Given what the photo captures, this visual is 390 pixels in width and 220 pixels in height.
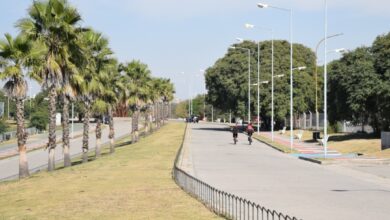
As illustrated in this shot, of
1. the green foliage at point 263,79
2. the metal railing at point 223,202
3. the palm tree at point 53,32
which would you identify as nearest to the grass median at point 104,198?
the metal railing at point 223,202

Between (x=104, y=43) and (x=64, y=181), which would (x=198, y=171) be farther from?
(x=104, y=43)

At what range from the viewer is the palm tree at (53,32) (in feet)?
106

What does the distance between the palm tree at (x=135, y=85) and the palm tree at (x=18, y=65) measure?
27.9m

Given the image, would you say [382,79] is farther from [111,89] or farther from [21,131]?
[21,131]

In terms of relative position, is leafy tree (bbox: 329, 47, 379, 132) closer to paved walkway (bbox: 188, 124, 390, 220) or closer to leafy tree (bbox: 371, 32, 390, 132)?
leafy tree (bbox: 371, 32, 390, 132)

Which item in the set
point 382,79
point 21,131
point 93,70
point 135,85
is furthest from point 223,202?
point 135,85

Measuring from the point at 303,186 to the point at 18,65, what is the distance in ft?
53.0

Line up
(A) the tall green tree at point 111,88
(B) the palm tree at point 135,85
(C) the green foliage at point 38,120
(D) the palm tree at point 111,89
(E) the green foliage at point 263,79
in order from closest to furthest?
(A) the tall green tree at point 111,88 → (D) the palm tree at point 111,89 → (B) the palm tree at point 135,85 → (E) the green foliage at point 263,79 → (C) the green foliage at point 38,120

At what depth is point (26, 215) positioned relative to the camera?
14.9m

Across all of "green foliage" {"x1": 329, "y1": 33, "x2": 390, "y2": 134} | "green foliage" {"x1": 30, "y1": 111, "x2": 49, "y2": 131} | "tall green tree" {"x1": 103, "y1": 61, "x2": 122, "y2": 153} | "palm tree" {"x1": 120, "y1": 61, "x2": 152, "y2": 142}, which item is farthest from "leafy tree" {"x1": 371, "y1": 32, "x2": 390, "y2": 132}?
"green foliage" {"x1": 30, "y1": 111, "x2": 49, "y2": 131}

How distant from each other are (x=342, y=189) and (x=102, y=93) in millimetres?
26309

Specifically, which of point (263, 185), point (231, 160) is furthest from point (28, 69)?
point (263, 185)

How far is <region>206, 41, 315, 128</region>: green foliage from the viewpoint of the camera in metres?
78.1

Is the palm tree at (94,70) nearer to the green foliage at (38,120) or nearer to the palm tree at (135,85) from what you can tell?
the palm tree at (135,85)
